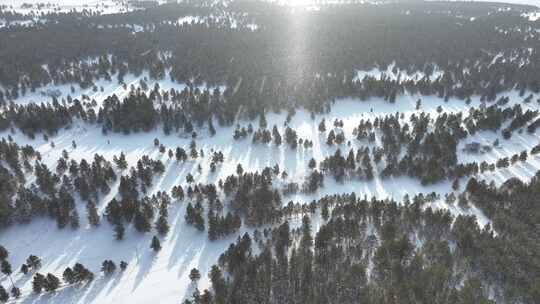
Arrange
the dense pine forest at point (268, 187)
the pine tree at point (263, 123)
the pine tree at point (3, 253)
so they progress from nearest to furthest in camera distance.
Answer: the dense pine forest at point (268, 187) < the pine tree at point (3, 253) < the pine tree at point (263, 123)

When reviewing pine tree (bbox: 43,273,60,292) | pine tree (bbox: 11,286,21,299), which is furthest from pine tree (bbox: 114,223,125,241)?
pine tree (bbox: 11,286,21,299)

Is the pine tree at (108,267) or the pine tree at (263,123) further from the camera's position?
the pine tree at (263,123)

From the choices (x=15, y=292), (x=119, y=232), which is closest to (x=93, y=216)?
(x=119, y=232)

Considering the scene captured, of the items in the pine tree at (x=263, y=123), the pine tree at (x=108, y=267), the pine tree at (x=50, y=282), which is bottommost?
the pine tree at (x=108, y=267)

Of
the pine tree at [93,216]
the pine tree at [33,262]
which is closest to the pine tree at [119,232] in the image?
the pine tree at [93,216]

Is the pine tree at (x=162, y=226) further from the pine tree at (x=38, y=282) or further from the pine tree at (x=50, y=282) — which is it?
the pine tree at (x=38, y=282)

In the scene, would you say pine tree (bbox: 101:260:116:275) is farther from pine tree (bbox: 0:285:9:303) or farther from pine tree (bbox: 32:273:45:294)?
pine tree (bbox: 0:285:9:303)

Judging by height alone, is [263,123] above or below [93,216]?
above

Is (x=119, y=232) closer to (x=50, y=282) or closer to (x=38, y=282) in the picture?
(x=50, y=282)
